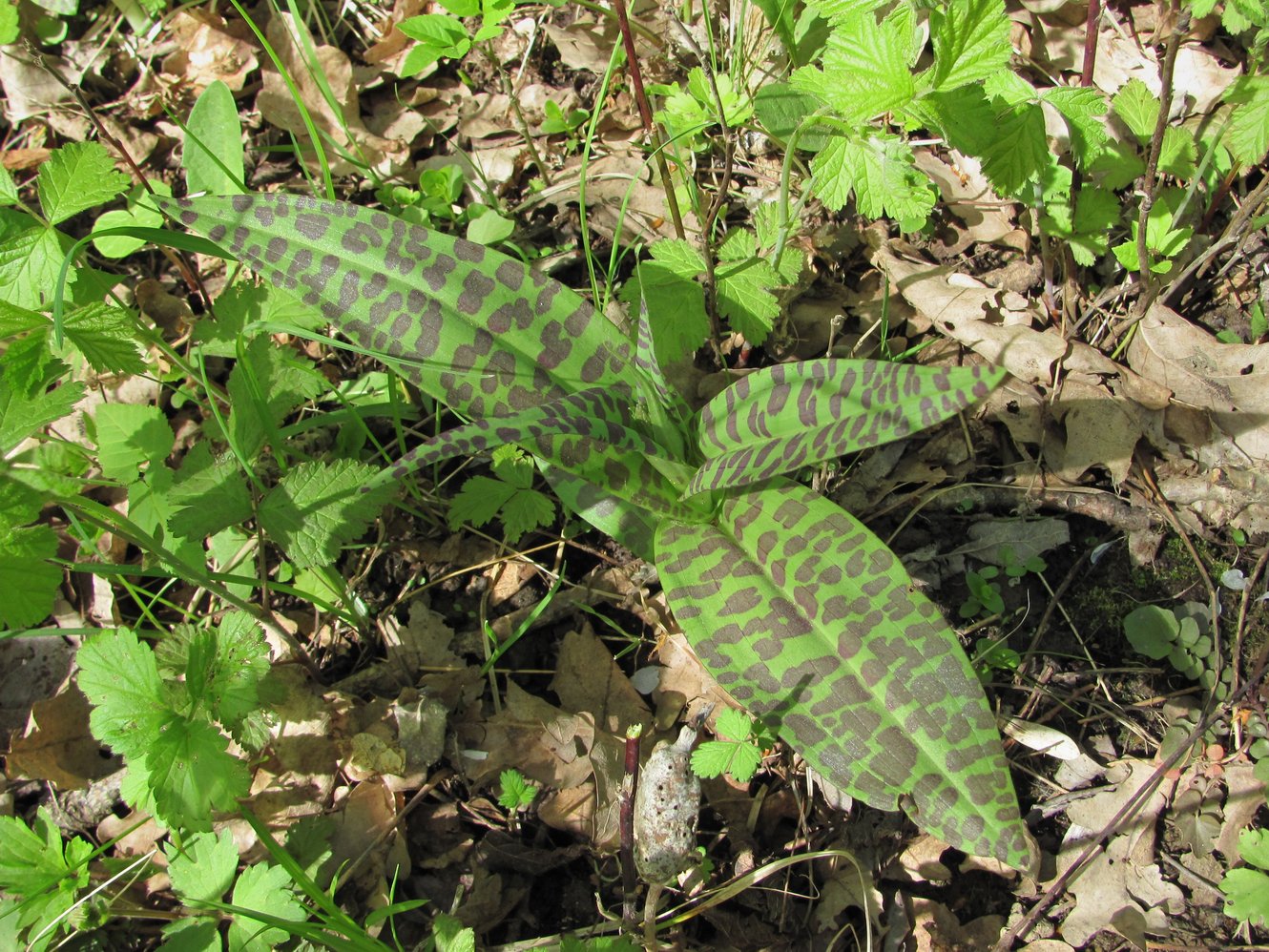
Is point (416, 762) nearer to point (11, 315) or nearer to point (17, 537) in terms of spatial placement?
point (17, 537)

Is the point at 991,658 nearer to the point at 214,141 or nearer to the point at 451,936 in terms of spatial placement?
the point at 451,936

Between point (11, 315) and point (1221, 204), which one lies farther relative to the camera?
point (1221, 204)

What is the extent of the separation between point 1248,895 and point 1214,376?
5.13 feet

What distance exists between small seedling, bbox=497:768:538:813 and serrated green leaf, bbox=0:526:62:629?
1247mm

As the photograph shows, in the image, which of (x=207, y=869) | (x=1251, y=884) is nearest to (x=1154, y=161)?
(x=1251, y=884)

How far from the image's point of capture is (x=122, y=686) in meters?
2.15

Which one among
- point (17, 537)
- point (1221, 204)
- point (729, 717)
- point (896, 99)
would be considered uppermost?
point (896, 99)

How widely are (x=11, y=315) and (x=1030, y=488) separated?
10.2 ft

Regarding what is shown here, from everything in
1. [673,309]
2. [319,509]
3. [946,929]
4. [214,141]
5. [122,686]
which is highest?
[214,141]

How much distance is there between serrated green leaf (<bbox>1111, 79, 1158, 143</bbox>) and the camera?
2.78 meters

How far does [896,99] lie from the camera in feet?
7.34

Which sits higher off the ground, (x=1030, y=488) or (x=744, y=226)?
(x=744, y=226)

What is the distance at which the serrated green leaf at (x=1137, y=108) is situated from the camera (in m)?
2.78

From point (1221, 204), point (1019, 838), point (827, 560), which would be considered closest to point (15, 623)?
point (827, 560)
